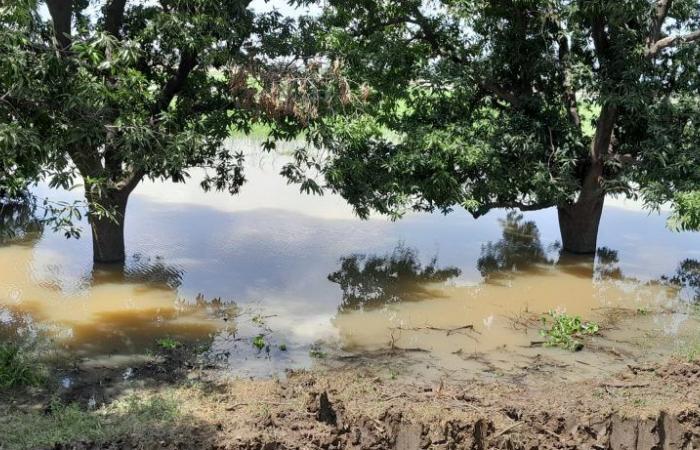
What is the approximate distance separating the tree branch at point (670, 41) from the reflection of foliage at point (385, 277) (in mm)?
4161

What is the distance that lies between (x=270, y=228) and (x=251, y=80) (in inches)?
190

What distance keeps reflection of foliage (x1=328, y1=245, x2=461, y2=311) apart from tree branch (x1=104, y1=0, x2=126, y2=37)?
4.47 m

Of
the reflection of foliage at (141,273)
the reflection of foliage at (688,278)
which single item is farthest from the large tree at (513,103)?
the reflection of foliage at (141,273)

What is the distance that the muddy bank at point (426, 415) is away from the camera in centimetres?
497

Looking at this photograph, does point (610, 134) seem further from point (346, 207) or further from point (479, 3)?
point (346, 207)

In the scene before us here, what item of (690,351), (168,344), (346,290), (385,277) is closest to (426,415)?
(168,344)

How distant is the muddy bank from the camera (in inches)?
196

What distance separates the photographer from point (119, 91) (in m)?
7.40

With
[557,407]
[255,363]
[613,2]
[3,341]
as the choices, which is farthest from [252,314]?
[613,2]

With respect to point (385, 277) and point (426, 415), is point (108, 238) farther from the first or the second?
point (426, 415)

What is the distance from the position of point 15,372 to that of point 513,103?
7.87m

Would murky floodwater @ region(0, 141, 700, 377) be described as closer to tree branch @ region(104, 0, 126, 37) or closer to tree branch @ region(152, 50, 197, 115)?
tree branch @ region(152, 50, 197, 115)

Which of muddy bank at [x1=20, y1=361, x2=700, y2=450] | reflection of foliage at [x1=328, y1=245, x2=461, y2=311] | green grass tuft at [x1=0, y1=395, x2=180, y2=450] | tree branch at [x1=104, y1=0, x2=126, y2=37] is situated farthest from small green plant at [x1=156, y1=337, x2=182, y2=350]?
tree branch at [x1=104, y1=0, x2=126, y2=37]

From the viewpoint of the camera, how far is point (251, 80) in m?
8.78
